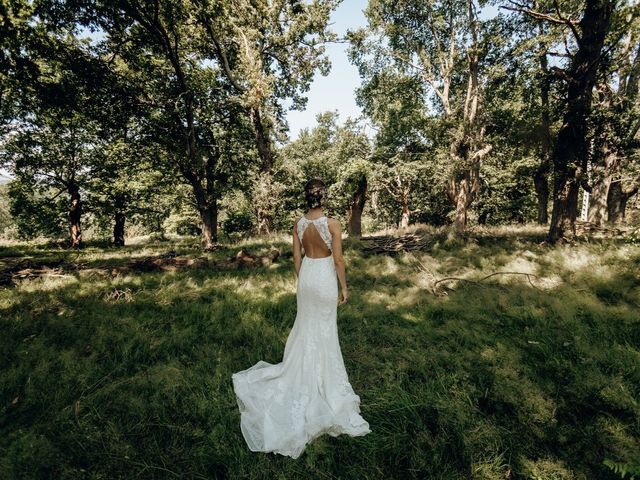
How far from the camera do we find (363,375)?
4.48 meters

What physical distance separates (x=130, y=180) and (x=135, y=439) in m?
22.4

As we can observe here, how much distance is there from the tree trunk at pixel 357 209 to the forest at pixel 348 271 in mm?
298

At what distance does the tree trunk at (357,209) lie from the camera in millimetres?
15852

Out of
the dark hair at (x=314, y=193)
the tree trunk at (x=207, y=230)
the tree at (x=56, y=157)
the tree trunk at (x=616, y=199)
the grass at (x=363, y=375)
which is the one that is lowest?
the grass at (x=363, y=375)

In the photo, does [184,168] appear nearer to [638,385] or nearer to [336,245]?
[336,245]

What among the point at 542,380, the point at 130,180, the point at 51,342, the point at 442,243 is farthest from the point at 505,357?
the point at 130,180

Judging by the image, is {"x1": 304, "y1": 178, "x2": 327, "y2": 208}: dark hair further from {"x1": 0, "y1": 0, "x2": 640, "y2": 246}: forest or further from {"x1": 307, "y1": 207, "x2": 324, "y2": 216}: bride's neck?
{"x1": 0, "y1": 0, "x2": 640, "y2": 246}: forest

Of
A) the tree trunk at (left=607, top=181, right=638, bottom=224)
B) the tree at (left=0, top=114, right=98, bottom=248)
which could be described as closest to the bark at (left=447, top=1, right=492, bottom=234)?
the tree trunk at (left=607, top=181, right=638, bottom=224)

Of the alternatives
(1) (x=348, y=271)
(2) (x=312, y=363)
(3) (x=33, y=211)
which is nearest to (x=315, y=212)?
(2) (x=312, y=363)

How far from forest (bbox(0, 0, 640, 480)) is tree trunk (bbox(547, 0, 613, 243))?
7 centimetres

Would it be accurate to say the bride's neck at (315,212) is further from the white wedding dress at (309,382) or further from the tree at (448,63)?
the tree at (448,63)

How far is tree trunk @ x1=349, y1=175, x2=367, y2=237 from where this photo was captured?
1585cm

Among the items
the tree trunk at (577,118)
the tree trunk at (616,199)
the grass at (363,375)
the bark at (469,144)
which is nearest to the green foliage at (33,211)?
the grass at (363,375)

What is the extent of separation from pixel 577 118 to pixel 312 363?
12156mm
